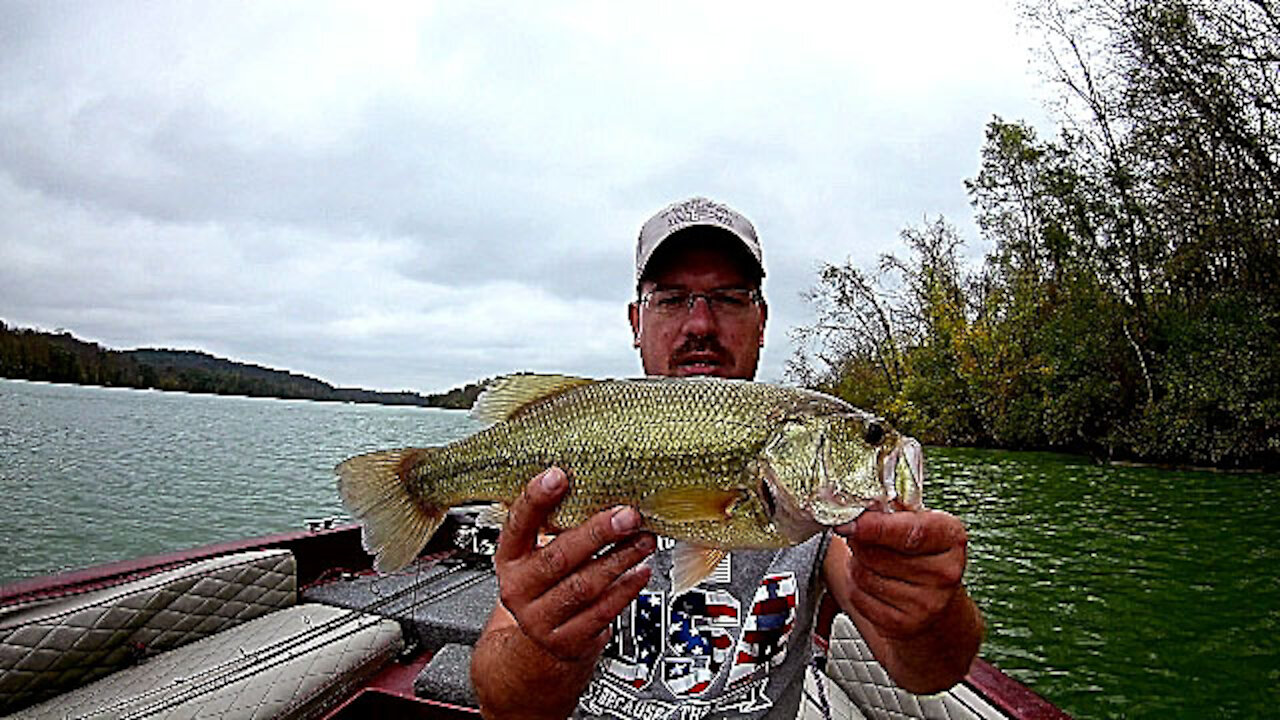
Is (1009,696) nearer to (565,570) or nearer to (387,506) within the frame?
(565,570)

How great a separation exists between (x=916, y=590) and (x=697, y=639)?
73cm

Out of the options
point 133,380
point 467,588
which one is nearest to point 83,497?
point 467,588

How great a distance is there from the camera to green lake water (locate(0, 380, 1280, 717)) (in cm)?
863

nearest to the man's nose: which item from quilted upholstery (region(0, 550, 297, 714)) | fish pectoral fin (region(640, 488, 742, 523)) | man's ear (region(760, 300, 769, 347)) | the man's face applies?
the man's face

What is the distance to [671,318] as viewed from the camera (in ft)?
9.29

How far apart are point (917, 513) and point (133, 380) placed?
64247mm

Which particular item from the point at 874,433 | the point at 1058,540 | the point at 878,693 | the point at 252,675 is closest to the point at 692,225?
the point at 874,433

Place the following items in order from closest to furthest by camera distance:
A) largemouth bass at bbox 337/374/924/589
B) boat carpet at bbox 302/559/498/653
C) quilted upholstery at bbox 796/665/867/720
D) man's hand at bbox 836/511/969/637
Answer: man's hand at bbox 836/511/969/637
largemouth bass at bbox 337/374/924/589
quilted upholstery at bbox 796/665/867/720
boat carpet at bbox 302/559/498/653

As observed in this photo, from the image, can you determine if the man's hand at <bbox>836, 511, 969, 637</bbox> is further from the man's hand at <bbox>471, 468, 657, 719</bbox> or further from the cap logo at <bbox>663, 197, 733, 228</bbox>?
the cap logo at <bbox>663, 197, 733, 228</bbox>

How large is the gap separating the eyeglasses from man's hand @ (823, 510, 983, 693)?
1008mm

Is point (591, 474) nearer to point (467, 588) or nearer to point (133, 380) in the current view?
point (467, 588)

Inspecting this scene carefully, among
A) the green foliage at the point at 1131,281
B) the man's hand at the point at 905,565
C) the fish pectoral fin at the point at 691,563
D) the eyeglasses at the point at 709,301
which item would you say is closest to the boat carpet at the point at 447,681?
the eyeglasses at the point at 709,301

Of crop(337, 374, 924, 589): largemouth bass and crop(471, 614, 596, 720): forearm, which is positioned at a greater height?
crop(337, 374, 924, 589): largemouth bass

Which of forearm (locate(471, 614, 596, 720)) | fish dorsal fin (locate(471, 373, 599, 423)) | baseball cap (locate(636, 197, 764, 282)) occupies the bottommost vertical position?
forearm (locate(471, 614, 596, 720))
